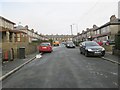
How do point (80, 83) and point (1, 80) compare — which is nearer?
point (80, 83)

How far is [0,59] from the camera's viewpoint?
14.0m

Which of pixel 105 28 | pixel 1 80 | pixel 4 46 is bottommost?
pixel 1 80

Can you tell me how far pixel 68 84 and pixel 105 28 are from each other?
177ft

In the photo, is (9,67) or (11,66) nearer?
(9,67)

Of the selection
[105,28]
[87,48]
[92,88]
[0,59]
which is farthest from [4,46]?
[105,28]

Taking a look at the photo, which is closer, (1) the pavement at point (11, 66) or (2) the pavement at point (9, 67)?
(2) the pavement at point (9, 67)

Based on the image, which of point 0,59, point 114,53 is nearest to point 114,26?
point 114,53

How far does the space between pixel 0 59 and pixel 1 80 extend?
5.85m

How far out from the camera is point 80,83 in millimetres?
7465

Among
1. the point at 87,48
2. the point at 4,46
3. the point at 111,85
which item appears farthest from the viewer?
the point at 87,48

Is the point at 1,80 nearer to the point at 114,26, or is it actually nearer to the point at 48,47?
the point at 48,47

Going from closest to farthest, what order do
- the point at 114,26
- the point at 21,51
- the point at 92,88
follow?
the point at 92,88 → the point at 21,51 → the point at 114,26

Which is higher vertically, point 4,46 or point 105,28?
point 105,28

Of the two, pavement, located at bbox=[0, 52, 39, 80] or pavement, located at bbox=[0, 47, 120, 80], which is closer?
pavement, located at bbox=[0, 52, 39, 80]
